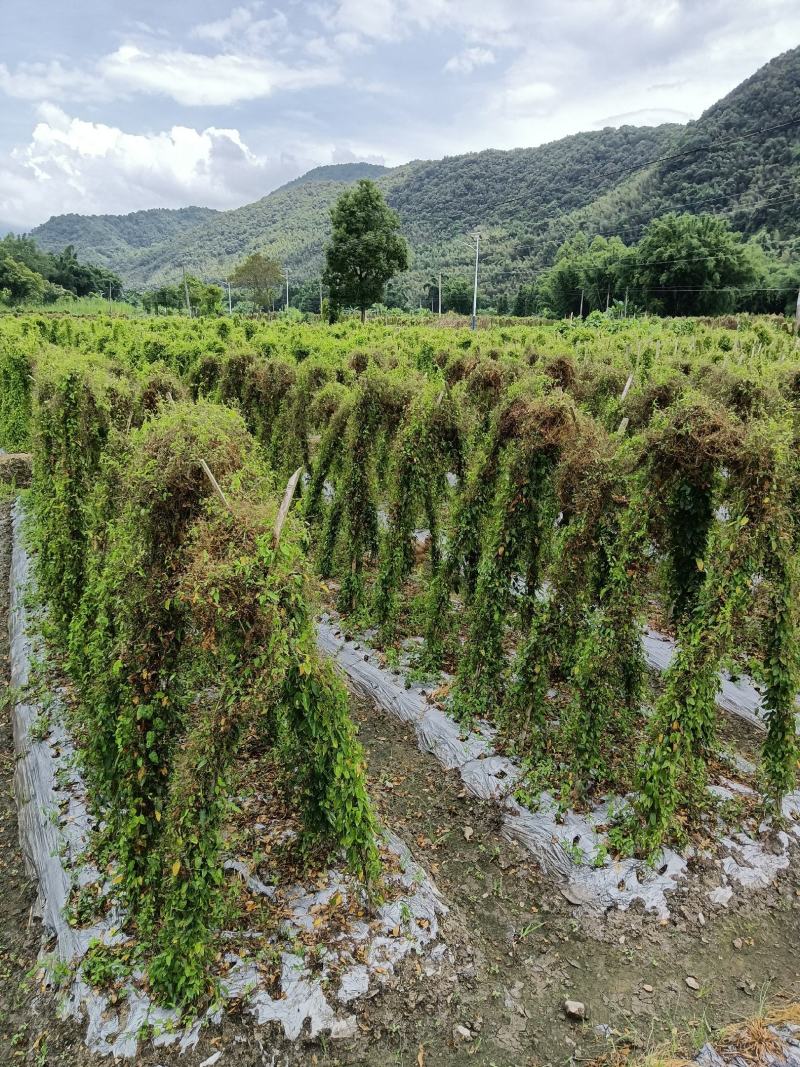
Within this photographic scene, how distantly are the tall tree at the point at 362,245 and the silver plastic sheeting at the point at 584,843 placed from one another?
40622 millimetres

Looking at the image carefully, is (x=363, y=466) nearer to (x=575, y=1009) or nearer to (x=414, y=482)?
(x=414, y=482)

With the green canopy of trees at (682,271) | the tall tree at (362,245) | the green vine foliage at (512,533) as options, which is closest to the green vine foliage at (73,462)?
the green vine foliage at (512,533)

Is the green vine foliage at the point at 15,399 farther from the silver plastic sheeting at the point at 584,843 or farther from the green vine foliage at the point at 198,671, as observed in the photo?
the silver plastic sheeting at the point at 584,843

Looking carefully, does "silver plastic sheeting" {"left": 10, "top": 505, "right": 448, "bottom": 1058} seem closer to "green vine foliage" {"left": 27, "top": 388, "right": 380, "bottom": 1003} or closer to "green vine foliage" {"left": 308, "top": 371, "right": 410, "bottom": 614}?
"green vine foliage" {"left": 27, "top": 388, "right": 380, "bottom": 1003}

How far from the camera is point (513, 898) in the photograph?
5.16 m

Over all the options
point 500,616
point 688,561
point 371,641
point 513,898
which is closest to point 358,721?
point 371,641

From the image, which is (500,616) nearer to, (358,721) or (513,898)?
(358,721)

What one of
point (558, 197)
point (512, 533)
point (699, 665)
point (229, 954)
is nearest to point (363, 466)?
point (512, 533)

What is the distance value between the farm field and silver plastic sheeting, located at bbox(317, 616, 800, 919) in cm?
3

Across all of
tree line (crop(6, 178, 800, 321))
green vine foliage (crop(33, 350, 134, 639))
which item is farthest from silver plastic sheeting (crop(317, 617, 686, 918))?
tree line (crop(6, 178, 800, 321))

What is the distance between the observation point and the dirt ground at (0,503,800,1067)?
3936mm

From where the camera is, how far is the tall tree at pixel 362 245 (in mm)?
41594

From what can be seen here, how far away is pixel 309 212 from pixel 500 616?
16781 cm

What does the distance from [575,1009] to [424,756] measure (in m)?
2.84
